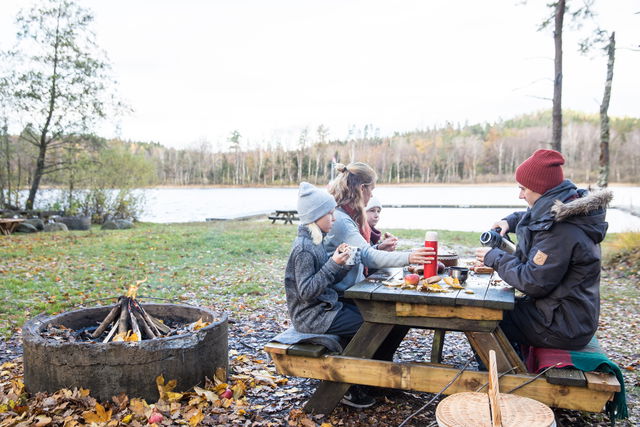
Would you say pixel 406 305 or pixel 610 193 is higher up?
pixel 610 193

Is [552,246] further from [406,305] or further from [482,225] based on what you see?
[482,225]

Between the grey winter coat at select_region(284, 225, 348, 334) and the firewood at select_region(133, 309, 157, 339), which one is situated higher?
the grey winter coat at select_region(284, 225, 348, 334)

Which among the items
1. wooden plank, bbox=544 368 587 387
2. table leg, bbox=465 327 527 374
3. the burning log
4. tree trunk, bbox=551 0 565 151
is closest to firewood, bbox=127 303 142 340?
the burning log

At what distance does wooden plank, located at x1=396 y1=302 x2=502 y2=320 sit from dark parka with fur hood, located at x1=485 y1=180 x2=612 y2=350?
0.26 m

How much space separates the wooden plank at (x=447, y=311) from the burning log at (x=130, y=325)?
75.0 inches

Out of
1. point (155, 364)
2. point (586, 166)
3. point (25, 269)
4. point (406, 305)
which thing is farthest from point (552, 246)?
point (586, 166)

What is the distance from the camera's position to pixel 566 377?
2711 millimetres

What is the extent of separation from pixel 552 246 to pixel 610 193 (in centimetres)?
51

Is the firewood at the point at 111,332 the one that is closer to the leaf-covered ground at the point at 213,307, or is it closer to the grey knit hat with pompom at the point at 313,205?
the leaf-covered ground at the point at 213,307

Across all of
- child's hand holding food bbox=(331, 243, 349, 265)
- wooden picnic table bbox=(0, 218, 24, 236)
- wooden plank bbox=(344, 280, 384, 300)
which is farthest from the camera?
wooden picnic table bbox=(0, 218, 24, 236)

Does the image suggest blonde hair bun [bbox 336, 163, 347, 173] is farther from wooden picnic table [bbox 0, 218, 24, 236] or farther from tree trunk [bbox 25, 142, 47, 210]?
tree trunk [bbox 25, 142, 47, 210]

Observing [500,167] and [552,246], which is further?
[500,167]

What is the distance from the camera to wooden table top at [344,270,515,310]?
2797mm

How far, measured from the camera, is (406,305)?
3012mm
